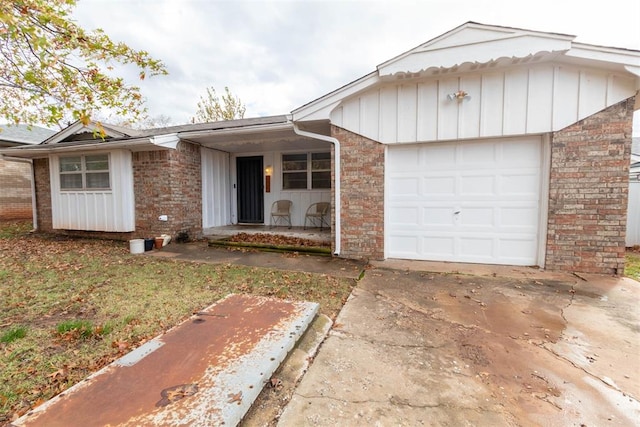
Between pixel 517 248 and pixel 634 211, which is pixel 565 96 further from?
pixel 634 211

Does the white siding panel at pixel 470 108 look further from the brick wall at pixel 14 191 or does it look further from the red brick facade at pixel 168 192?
the brick wall at pixel 14 191

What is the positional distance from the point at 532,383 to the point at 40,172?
40.9 feet

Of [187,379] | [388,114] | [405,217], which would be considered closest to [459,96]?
[388,114]

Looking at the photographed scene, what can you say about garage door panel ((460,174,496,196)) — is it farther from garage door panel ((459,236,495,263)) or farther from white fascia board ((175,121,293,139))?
white fascia board ((175,121,293,139))

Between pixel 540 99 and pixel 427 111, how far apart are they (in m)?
1.67

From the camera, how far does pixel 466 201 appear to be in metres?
5.02

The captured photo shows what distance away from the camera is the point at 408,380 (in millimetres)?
1928

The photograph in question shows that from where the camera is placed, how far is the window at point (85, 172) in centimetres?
746

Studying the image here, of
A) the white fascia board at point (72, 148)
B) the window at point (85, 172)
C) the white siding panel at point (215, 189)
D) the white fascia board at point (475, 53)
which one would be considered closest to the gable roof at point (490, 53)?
the white fascia board at point (475, 53)

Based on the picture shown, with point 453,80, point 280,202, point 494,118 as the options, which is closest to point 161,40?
point 280,202

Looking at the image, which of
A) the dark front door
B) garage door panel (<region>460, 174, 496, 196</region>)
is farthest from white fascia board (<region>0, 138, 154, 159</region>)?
garage door panel (<region>460, 174, 496, 196</region>)

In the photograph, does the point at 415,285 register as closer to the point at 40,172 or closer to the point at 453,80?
the point at 453,80

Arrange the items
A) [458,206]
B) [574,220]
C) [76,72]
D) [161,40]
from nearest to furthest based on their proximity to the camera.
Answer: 1. [76,72]
2. [574,220]
3. [458,206]
4. [161,40]

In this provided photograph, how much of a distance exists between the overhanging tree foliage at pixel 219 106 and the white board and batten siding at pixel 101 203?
1235 centimetres
